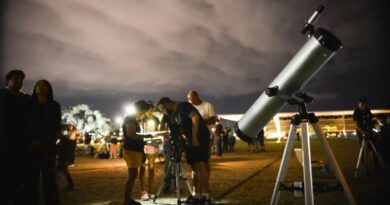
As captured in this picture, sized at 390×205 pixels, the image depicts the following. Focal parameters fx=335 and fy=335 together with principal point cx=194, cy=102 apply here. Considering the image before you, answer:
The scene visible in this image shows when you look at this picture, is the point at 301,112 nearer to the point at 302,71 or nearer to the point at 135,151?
the point at 302,71

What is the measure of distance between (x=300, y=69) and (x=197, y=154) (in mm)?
2643

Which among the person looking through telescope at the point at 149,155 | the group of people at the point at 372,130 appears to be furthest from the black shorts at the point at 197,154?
the group of people at the point at 372,130

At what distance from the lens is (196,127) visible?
18.1 ft

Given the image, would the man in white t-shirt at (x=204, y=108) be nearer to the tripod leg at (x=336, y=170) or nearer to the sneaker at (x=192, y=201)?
the sneaker at (x=192, y=201)

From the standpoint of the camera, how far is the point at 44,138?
4426 millimetres

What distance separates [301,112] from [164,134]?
2856mm

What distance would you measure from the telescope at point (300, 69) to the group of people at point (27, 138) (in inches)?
104

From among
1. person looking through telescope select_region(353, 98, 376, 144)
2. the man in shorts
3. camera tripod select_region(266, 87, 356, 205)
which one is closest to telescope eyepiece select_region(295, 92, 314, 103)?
camera tripod select_region(266, 87, 356, 205)

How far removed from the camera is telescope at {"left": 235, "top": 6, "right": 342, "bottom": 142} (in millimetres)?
3369

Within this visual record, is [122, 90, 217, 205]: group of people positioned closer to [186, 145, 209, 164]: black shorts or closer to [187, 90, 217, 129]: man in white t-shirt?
[186, 145, 209, 164]: black shorts

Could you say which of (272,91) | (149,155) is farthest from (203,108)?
(272,91)

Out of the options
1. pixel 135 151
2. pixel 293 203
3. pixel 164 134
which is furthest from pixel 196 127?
pixel 293 203

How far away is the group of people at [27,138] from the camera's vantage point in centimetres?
402

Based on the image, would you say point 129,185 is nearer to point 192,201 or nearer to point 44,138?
point 192,201
